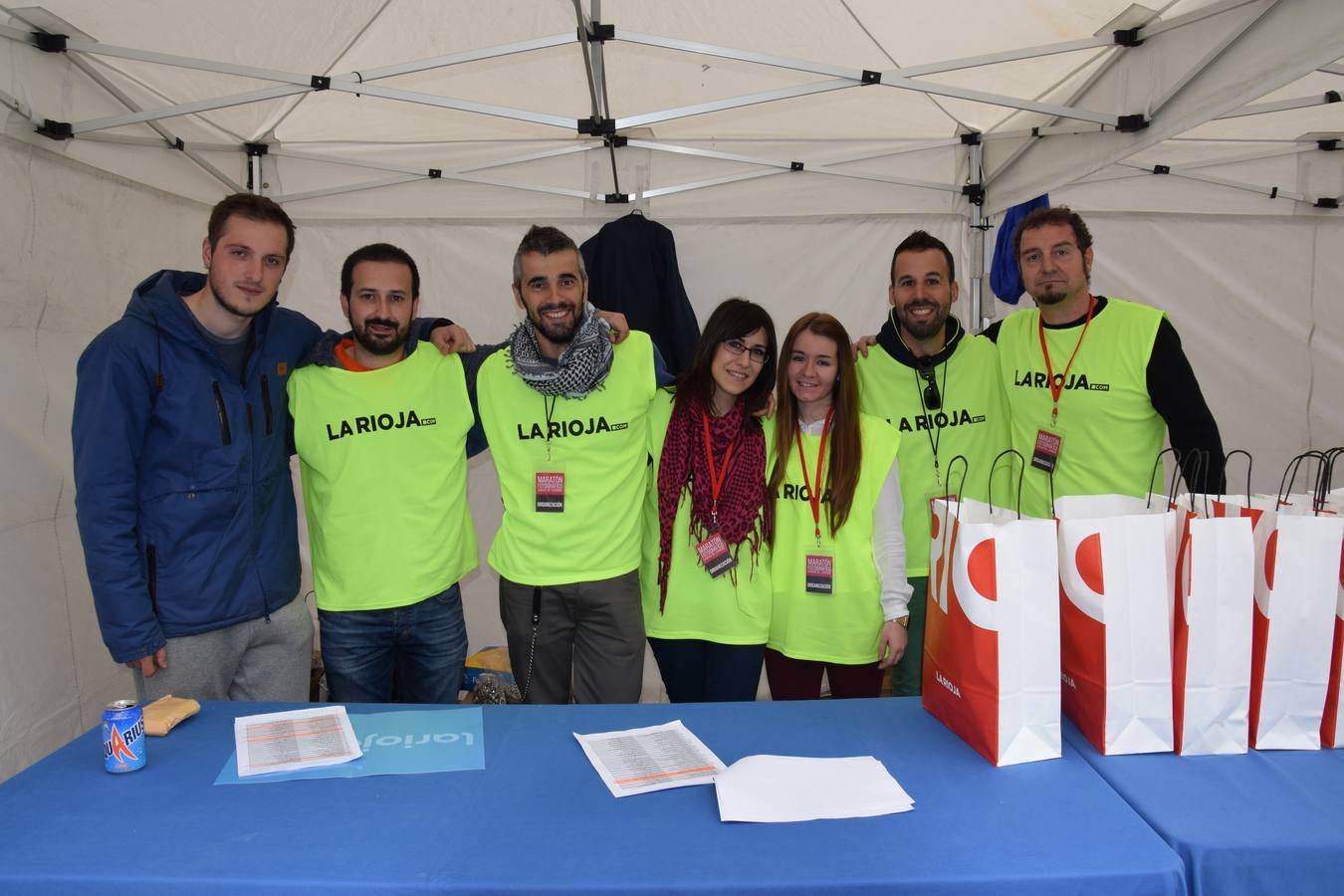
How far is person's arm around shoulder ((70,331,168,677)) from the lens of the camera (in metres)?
1.83

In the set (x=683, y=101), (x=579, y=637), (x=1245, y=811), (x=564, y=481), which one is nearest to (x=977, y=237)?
(x=683, y=101)

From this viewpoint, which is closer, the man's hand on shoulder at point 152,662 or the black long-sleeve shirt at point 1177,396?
the man's hand on shoulder at point 152,662

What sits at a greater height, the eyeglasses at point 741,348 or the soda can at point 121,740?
the eyeglasses at point 741,348

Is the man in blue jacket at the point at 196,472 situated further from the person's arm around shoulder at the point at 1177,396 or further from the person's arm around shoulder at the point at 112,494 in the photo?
the person's arm around shoulder at the point at 1177,396

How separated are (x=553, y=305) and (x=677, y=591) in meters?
0.78

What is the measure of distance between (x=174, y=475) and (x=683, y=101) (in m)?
2.39

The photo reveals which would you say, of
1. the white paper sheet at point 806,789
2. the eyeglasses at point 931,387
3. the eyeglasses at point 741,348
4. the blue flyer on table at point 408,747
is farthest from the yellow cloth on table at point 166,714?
the eyeglasses at point 931,387

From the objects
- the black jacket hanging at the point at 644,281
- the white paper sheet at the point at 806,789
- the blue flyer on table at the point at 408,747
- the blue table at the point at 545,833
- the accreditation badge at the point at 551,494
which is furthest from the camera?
the black jacket hanging at the point at 644,281

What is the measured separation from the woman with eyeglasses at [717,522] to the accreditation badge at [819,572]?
0.32 feet

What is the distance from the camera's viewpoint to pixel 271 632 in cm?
210

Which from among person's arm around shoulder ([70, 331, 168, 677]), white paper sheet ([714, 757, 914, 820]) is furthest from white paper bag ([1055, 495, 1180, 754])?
person's arm around shoulder ([70, 331, 168, 677])

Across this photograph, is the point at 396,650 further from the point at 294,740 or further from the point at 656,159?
the point at 656,159

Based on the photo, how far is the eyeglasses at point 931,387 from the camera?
2307mm

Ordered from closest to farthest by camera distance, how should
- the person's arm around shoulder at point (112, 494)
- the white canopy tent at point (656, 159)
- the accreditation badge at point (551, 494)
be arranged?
1. the person's arm around shoulder at point (112, 494)
2. the accreditation badge at point (551, 494)
3. the white canopy tent at point (656, 159)
